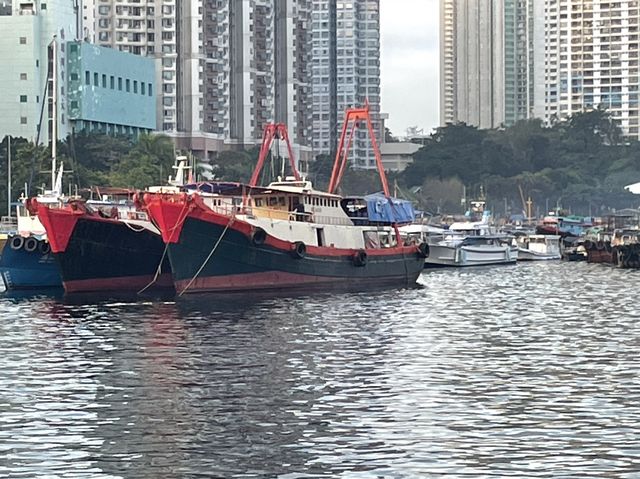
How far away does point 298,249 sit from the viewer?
60.2 m

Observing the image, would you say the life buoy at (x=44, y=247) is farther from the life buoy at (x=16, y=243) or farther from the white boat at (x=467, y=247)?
the white boat at (x=467, y=247)

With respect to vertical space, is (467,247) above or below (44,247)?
below

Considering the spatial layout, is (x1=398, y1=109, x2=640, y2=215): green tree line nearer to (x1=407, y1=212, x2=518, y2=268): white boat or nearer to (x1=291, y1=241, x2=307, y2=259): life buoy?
(x1=407, y1=212, x2=518, y2=268): white boat

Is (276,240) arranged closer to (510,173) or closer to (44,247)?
(44,247)

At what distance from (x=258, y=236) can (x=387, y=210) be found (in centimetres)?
1185

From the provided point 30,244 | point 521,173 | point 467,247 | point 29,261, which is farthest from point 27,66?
point 521,173

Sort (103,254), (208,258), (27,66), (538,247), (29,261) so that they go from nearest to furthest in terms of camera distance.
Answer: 1. (208,258)
2. (103,254)
3. (29,261)
4. (538,247)
5. (27,66)

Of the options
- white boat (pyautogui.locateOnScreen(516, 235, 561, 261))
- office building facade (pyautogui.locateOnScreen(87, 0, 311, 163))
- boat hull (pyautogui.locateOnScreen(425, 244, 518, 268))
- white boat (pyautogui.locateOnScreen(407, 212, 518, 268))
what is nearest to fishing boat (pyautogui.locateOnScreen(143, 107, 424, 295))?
white boat (pyautogui.locateOnScreen(407, 212, 518, 268))

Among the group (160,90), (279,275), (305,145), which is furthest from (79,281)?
(305,145)

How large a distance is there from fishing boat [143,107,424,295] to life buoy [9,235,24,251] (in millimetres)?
8252

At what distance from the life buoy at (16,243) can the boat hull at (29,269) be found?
292 mm

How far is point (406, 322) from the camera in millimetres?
48375

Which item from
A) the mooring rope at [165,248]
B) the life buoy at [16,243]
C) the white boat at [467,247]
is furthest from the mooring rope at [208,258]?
the white boat at [467,247]

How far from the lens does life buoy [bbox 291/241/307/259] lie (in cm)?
6022
